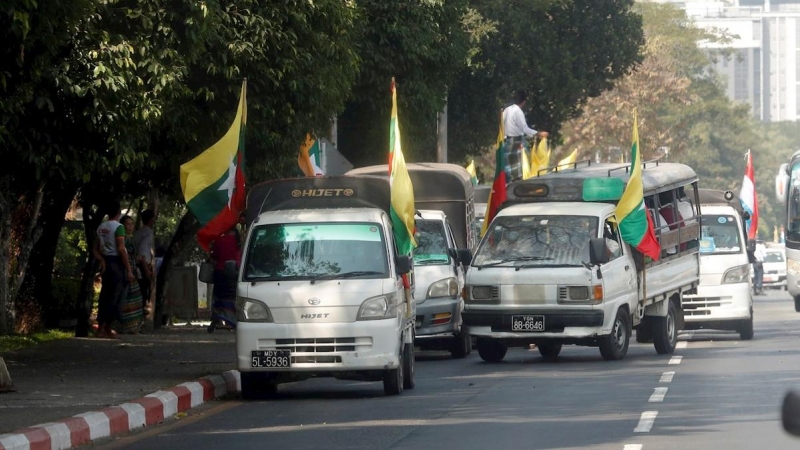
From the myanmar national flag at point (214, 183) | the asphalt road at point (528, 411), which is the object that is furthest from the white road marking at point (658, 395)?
the myanmar national flag at point (214, 183)

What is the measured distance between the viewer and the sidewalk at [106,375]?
12648 millimetres

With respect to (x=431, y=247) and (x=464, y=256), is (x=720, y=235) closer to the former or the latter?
(x=431, y=247)

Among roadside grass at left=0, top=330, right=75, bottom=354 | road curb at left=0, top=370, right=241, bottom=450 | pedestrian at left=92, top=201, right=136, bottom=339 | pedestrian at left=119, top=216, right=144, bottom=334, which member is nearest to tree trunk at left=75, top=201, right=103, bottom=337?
roadside grass at left=0, top=330, right=75, bottom=354

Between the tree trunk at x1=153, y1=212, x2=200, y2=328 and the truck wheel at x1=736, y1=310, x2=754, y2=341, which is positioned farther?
the tree trunk at x1=153, y1=212, x2=200, y2=328

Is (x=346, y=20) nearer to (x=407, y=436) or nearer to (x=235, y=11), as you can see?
(x=235, y=11)

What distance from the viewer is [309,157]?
78.2 feet

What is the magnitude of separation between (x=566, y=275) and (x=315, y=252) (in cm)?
449

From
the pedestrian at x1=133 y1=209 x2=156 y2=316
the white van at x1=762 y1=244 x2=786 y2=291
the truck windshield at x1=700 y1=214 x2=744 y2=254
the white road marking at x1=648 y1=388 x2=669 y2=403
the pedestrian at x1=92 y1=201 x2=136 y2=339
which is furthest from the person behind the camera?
the white van at x1=762 y1=244 x2=786 y2=291

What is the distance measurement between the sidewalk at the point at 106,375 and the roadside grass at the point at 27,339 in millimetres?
270

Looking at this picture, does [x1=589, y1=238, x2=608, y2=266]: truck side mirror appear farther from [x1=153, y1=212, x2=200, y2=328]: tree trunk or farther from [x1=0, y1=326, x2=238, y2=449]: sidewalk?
[x1=153, y1=212, x2=200, y2=328]: tree trunk

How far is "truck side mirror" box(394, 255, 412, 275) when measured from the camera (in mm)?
14988

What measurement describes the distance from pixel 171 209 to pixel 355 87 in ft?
28.7

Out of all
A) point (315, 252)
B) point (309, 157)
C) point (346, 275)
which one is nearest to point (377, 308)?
point (346, 275)

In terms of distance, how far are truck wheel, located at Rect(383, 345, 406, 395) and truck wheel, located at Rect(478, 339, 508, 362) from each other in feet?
14.2
